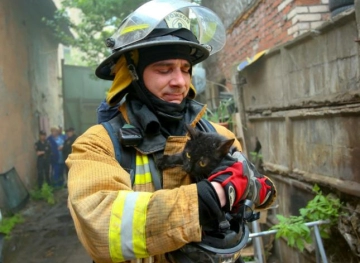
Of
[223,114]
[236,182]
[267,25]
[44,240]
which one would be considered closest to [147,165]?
[236,182]

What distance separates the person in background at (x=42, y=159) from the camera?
36.2ft

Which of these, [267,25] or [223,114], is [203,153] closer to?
[267,25]

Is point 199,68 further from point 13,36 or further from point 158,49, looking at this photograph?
point 158,49

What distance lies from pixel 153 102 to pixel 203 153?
1.22ft

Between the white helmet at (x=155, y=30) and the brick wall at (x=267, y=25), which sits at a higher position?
the brick wall at (x=267, y=25)

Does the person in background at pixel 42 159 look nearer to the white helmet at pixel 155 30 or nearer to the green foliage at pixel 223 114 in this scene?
the green foliage at pixel 223 114

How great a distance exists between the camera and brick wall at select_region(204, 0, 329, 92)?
482cm

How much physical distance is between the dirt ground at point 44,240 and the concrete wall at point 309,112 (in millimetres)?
3390

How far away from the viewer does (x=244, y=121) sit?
6328mm

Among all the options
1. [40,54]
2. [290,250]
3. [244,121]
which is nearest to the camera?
[290,250]

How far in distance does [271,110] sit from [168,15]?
12.0ft

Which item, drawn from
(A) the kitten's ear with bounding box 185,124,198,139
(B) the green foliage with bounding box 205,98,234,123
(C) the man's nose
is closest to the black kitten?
(A) the kitten's ear with bounding box 185,124,198,139

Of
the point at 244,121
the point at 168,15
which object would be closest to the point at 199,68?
the point at 244,121

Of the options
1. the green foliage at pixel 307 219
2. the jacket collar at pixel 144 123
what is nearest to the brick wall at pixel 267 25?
the green foliage at pixel 307 219
